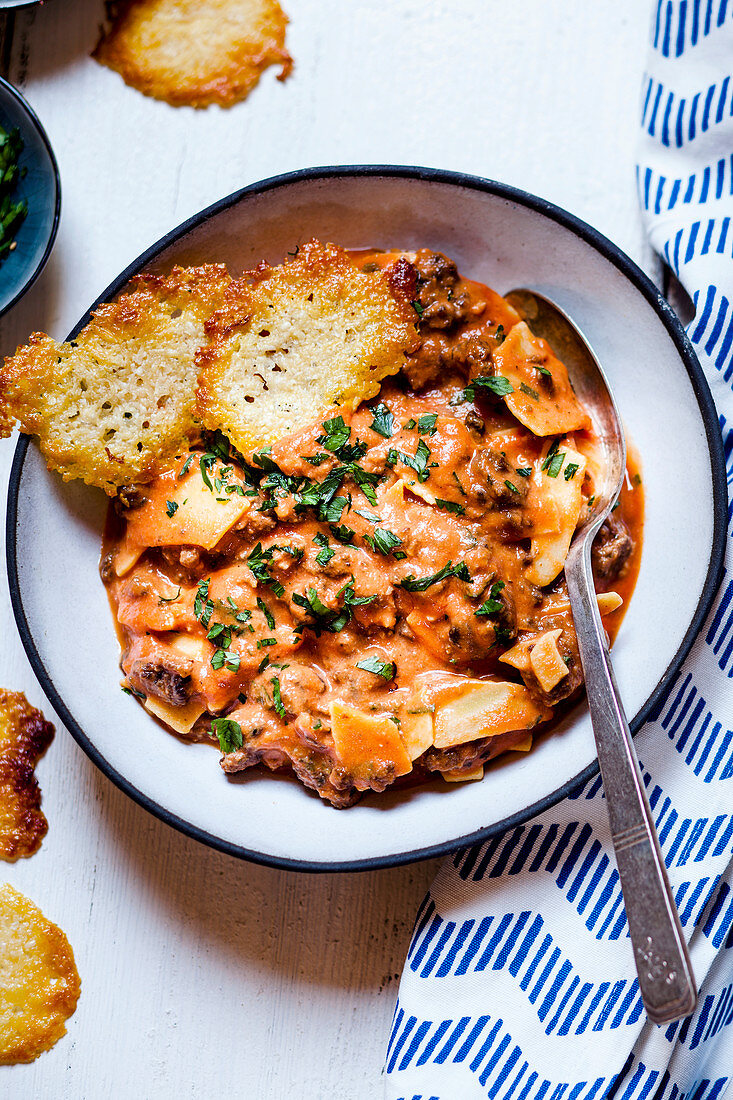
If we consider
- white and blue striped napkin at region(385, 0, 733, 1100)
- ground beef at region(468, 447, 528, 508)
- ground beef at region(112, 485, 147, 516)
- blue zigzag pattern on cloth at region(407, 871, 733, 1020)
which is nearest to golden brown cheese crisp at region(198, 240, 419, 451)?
ground beef at region(112, 485, 147, 516)

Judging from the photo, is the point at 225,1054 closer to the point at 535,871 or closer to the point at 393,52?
the point at 535,871

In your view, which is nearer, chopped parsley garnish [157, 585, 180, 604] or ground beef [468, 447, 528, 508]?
ground beef [468, 447, 528, 508]

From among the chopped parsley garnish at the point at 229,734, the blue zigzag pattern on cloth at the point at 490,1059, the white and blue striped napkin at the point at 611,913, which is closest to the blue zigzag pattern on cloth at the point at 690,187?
the white and blue striped napkin at the point at 611,913

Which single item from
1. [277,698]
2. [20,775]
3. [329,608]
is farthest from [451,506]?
[20,775]

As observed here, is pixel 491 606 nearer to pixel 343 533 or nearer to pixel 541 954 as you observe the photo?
pixel 343 533

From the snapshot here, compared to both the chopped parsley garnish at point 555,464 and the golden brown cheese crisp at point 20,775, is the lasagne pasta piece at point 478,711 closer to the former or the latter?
the chopped parsley garnish at point 555,464

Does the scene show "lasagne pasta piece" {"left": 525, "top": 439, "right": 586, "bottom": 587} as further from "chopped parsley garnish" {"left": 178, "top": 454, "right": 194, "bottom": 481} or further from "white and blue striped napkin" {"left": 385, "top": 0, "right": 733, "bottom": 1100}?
"chopped parsley garnish" {"left": 178, "top": 454, "right": 194, "bottom": 481}

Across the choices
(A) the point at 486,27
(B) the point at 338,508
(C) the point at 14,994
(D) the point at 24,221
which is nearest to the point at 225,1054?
(C) the point at 14,994
